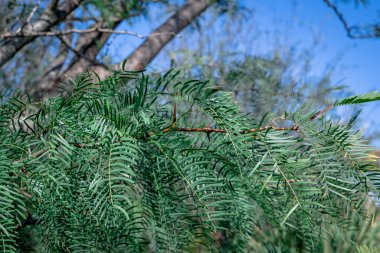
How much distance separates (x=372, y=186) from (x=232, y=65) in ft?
3.82

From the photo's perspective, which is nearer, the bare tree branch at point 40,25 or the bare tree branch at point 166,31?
the bare tree branch at point 40,25

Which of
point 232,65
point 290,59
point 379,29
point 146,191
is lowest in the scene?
point 290,59

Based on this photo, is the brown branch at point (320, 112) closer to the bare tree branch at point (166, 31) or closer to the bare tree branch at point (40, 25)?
the bare tree branch at point (40, 25)

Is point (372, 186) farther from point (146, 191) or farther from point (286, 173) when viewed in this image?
point (146, 191)

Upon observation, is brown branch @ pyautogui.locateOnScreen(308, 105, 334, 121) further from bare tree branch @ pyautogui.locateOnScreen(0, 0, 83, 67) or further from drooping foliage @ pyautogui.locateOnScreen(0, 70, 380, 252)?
bare tree branch @ pyautogui.locateOnScreen(0, 0, 83, 67)

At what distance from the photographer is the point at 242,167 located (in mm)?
377

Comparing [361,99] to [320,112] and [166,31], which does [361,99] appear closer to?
[320,112]

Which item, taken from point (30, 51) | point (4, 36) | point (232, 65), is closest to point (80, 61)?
point (4, 36)

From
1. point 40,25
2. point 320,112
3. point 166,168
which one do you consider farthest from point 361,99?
point 40,25

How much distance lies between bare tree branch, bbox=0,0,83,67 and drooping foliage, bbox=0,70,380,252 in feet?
4.09

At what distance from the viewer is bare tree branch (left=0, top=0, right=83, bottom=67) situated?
156 centimetres

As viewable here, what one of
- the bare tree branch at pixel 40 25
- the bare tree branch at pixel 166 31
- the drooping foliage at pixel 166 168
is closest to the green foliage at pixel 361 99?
the drooping foliage at pixel 166 168

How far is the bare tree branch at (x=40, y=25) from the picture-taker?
1564 mm

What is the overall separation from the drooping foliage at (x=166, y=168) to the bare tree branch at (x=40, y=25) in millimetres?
1246
